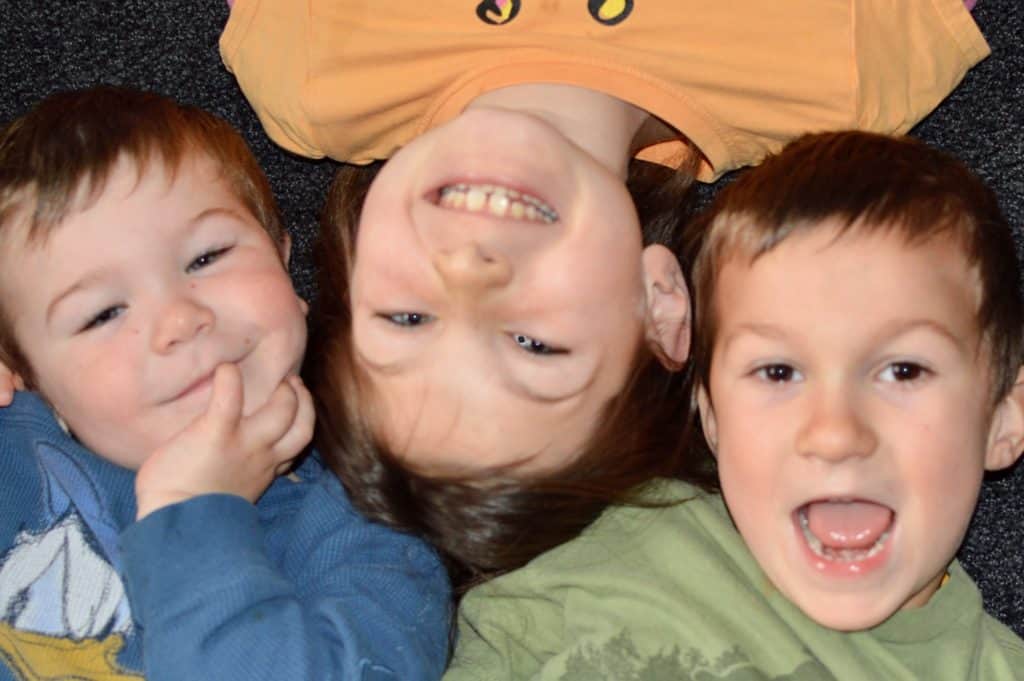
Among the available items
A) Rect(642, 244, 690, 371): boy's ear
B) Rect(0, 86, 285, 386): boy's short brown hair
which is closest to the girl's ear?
Rect(0, 86, 285, 386): boy's short brown hair

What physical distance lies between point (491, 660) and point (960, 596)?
1.67 feet

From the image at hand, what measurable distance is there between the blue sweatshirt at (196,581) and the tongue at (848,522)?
432mm

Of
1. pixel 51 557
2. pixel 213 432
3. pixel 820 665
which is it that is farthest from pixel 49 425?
pixel 820 665

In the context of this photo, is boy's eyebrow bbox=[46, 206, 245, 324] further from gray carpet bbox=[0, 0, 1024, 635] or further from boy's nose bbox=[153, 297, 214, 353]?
gray carpet bbox=[0, 0, 1024, 635]

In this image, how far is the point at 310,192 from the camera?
1.86 m

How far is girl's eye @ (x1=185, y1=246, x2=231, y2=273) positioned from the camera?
60.8 inches

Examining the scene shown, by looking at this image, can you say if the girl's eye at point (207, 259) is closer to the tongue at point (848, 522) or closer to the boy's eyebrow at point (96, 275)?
the boy's eyebrow at point (96, 275)

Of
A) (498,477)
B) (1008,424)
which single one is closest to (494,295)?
(498,477)

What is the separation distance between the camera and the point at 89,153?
1.55 meters

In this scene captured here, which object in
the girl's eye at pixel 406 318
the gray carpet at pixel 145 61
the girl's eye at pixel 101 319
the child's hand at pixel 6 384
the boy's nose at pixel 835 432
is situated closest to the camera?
the boy's nose at pixel 835 432

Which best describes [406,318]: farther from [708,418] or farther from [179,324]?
[708,418]

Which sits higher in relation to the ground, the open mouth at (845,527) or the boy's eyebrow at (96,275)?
the boy's eyebrow at (96,275)

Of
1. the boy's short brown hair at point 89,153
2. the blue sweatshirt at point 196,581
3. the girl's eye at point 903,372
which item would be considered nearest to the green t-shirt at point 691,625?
the blue sweatshirt at point 196,581

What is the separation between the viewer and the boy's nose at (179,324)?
4.87 feet
